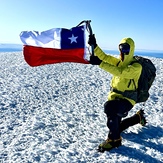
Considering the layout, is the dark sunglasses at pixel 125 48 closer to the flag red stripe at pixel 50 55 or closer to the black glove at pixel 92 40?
the black glove at pixel 92 40

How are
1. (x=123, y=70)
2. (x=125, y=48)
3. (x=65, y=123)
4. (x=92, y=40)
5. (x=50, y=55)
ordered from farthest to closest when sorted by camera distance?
(x=65, y=123)
(x=50, y=55)
(x=92, y=40)
(x=125, y=48)
(x=123, y=70)

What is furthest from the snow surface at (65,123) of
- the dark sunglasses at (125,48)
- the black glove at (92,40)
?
the black glove at (92,40)

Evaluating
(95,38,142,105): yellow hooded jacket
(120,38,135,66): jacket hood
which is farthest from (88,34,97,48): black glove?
(120,38,135,66): jacket hood

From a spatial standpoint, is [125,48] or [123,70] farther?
[125,48]

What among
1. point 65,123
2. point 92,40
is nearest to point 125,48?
point 92,40

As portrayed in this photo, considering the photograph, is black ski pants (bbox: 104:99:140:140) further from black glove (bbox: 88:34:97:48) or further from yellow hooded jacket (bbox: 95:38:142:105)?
black glove (bbox: 88:34:97:48)

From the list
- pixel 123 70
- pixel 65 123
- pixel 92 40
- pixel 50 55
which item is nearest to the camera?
pixel 123 70

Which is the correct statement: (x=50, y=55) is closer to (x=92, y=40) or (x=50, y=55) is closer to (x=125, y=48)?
(x=92, y=40)
